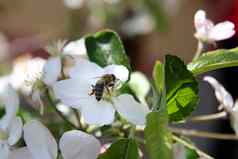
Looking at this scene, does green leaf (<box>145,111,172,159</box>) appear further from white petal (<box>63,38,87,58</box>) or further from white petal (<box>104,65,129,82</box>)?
white petal (<box>63,38,87,58</box>)

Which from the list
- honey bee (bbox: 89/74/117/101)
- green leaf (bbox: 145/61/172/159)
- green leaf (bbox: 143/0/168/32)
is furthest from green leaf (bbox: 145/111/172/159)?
green leaf (bbox: 143/0/168/32)

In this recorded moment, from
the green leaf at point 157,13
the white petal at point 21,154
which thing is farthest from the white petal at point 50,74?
the green leaf at point 157,13

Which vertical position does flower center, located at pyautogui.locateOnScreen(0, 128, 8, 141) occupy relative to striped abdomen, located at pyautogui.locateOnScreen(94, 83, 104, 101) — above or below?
below

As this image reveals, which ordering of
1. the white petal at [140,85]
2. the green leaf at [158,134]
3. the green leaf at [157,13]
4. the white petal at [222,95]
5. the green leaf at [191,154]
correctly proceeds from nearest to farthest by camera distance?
the green leaf at [158,134] → the green leaf at [191,154] → the white petal at [222,95] → the white petal at [140,85] → the green leaf at [157,13]

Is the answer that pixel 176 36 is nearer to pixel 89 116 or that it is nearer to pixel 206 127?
pixel 206 127

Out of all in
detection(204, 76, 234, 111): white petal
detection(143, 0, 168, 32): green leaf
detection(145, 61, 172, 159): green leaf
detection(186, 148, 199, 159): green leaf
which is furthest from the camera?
detection(143, 0, 168, 32): green leaf

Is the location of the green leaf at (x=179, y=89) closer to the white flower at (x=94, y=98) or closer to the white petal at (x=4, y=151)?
the white flower at (x=94, y=98)

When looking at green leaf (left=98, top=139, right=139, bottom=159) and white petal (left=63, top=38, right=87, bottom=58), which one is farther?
white petal (left=63, top=38, right=87, bottom=58)

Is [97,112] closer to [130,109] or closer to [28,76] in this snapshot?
[130,109]

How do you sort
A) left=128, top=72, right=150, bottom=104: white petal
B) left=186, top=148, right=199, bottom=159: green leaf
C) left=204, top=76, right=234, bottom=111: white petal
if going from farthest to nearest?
left=128, top=72, right=150, bottom=104: white petal → left=204, top=76, right=234, bottom=111: white petal → left=186, top=148, right=199, bottom=159: green leaf

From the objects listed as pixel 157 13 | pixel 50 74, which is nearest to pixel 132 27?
pixel 157 13
